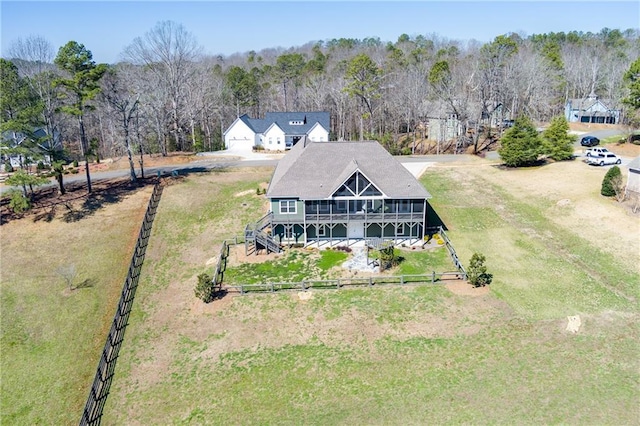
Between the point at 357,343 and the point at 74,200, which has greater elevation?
the point at 74,200

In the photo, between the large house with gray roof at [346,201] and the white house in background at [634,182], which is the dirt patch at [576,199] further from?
the large house with gray roof at [346,201]

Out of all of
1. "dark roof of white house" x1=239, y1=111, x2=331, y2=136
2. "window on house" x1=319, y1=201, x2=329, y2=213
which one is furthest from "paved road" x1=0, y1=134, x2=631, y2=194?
"window on house" x1=319, y1=201, x2=329, y2=213

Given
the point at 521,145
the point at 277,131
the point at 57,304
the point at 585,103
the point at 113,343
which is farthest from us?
the point at 585,103

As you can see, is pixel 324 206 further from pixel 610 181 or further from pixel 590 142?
pixel 590 142

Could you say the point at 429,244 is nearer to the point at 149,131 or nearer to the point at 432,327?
the point at 432,327

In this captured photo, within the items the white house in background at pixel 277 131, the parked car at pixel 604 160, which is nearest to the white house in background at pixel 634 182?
the parked car at pixel 604 160

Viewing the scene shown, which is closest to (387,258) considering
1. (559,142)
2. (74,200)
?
(74,200)

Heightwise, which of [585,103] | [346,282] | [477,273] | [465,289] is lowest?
[465,289]

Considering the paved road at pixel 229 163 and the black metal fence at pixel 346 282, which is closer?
the black metal fence at pixel 346 282
